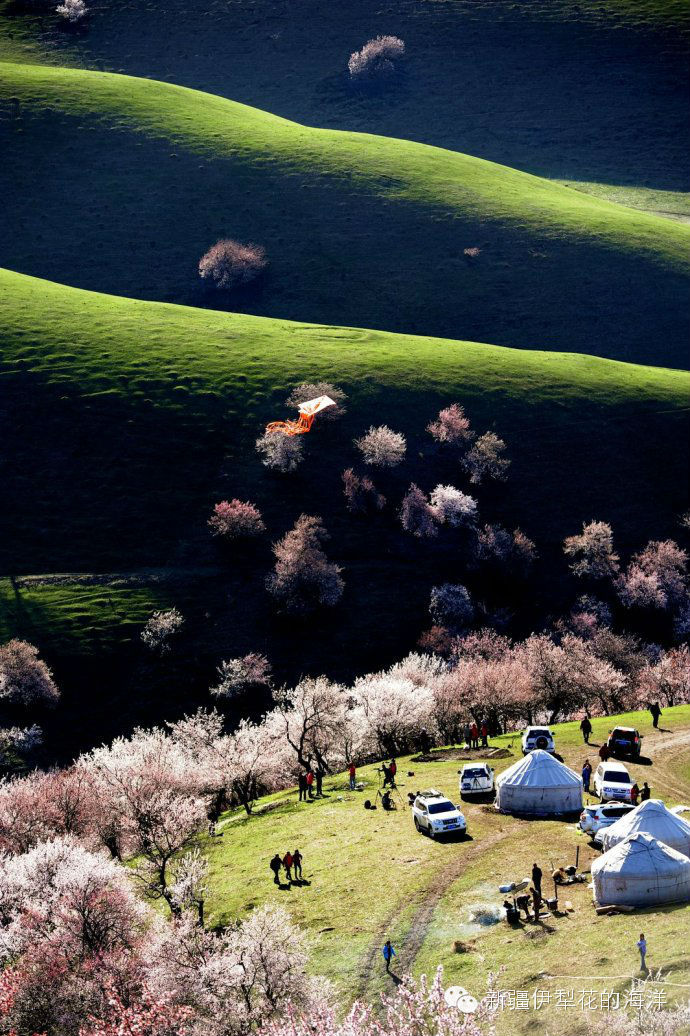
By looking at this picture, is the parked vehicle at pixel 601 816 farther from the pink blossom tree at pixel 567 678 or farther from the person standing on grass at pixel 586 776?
the pink blossom tree at pixel 567 678

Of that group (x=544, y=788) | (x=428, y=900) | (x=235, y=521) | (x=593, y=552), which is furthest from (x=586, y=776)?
(x=235, y=521)

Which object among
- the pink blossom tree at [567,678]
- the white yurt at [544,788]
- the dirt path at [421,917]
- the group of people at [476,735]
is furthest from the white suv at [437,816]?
the pink blossom tree at [567,678]

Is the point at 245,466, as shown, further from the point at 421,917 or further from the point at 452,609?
the point at 421,917

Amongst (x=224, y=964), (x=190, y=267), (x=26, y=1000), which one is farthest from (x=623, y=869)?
(x=190, y=267)

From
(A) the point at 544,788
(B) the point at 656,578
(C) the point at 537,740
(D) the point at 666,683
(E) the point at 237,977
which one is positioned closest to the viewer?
(E) the point at 237,977

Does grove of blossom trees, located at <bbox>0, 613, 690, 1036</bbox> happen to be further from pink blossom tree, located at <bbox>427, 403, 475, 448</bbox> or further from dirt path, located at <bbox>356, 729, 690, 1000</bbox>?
pink blossom tree, located at <bbox>427, 403, 475, 448</bbox>
